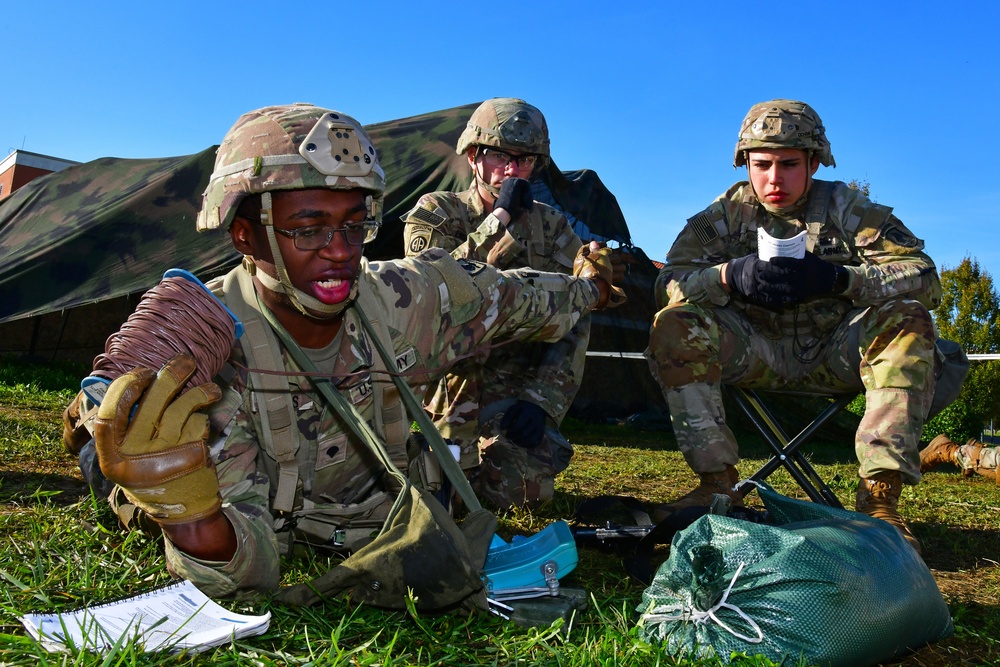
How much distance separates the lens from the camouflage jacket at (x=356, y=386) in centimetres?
223

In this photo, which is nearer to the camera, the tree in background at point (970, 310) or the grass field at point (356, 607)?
the grass field at point (356, 607)

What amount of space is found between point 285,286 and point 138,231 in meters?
6.22

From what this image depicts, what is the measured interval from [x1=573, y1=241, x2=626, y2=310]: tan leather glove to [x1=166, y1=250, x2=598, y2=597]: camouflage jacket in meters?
0.15

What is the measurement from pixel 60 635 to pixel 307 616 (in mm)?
566

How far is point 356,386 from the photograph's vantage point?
9.12 feet

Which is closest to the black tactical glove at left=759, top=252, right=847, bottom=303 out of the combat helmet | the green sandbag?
the combat helmet

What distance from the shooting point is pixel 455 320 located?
10.3 feet

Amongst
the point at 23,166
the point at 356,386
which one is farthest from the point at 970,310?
the point at 23,166

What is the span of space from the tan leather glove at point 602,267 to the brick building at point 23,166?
1680 cm

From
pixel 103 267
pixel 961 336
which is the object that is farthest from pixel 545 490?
pixel 961 336

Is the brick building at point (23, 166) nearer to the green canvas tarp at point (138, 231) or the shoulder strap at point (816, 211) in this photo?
the green canvas tarp at point (138, 231)

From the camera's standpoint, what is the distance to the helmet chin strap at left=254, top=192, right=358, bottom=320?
2.59 metres

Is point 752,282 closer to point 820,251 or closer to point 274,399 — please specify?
point 820,251

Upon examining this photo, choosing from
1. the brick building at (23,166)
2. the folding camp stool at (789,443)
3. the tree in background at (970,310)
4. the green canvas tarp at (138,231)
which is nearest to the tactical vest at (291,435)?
the folding camp stool at (789,443)
